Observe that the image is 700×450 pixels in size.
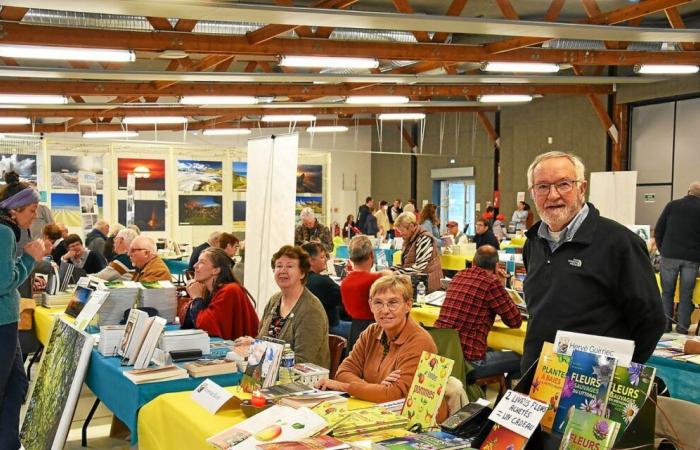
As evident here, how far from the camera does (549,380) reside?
185 cm

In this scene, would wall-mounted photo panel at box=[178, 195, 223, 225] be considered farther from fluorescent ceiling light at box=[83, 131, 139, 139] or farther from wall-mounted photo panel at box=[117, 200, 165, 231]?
fluorescent ceiling light at box=[83, 131, 139, 139]

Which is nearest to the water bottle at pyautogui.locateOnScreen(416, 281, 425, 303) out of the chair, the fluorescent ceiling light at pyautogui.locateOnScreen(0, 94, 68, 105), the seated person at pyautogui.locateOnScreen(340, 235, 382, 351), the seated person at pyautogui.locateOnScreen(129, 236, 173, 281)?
the seated person at pyautogui.locateOnScreen(340, 235, 382, 351)

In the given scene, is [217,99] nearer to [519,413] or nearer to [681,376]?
[681,376]

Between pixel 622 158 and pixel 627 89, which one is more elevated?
pixel 627 89

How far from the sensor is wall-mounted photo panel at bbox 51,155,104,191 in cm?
1337

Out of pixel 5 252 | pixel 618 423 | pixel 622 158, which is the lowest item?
pixel 618 423

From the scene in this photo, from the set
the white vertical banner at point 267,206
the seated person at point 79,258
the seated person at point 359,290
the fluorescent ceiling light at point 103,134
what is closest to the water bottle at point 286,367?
the seated person at point 359,290

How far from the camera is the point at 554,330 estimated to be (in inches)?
88.8

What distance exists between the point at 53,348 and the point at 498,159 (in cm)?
1454

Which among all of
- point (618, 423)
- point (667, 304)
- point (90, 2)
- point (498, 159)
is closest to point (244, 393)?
point (618, 423)

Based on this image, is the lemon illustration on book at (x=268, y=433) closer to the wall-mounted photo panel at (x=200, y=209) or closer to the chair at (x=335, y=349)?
the chair at (x=335, y=349)

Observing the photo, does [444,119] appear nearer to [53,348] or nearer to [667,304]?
[667,304]

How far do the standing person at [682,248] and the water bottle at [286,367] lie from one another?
5.42 m

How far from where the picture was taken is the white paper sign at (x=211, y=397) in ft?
8.90
